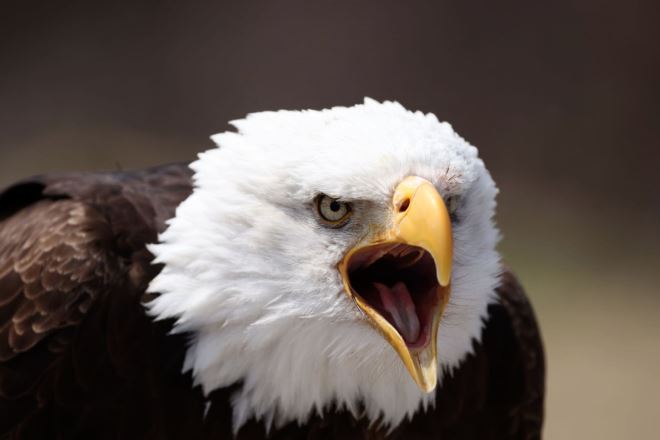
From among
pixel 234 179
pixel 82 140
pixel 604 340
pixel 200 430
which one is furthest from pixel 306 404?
pixel 82 140

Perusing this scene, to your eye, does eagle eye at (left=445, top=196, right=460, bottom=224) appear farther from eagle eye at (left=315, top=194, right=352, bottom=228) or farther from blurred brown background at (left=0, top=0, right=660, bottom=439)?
blurred brown background at (left=0, top=0, right=660, bottom=439)

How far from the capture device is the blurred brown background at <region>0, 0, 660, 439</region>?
7.03 m

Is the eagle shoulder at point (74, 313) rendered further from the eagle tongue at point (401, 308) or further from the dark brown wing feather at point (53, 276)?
the eagle tongue at point (401, 308)

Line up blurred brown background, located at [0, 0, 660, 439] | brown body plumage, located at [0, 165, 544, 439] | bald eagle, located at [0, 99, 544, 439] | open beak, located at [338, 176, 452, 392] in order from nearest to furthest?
1. open beak, located at [338, 176, 452, 392]
2. bald eagle, located at [0, 99, 544, 439]
3. brown body plumage, located at [0, 165, 544, 439]
4. blurred brown background, located at [0, 0, 660, 439]

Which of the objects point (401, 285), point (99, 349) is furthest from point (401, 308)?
point (99, 349)

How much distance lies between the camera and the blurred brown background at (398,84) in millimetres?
7027

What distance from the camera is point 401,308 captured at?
7.37 ft

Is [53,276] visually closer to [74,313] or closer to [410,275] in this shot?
[74,313]

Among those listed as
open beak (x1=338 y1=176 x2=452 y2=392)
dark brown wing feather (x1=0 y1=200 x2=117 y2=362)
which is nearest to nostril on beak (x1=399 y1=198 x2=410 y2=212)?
open beak (x1=338 y1=176 x2=452 y2=392)

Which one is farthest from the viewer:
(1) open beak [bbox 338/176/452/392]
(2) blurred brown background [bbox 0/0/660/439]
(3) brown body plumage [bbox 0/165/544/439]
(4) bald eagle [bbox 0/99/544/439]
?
(2) blurred brown background [bbox 0/0/660/439]

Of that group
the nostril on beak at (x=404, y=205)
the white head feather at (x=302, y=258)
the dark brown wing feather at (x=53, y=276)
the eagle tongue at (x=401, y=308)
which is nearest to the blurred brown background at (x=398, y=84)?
the dark brown wing feather at (x=53, y=276)

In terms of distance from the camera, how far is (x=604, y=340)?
634 centimetres

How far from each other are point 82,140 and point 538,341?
4646 millimetres

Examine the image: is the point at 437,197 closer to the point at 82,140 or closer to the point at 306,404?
the point at 306,404
